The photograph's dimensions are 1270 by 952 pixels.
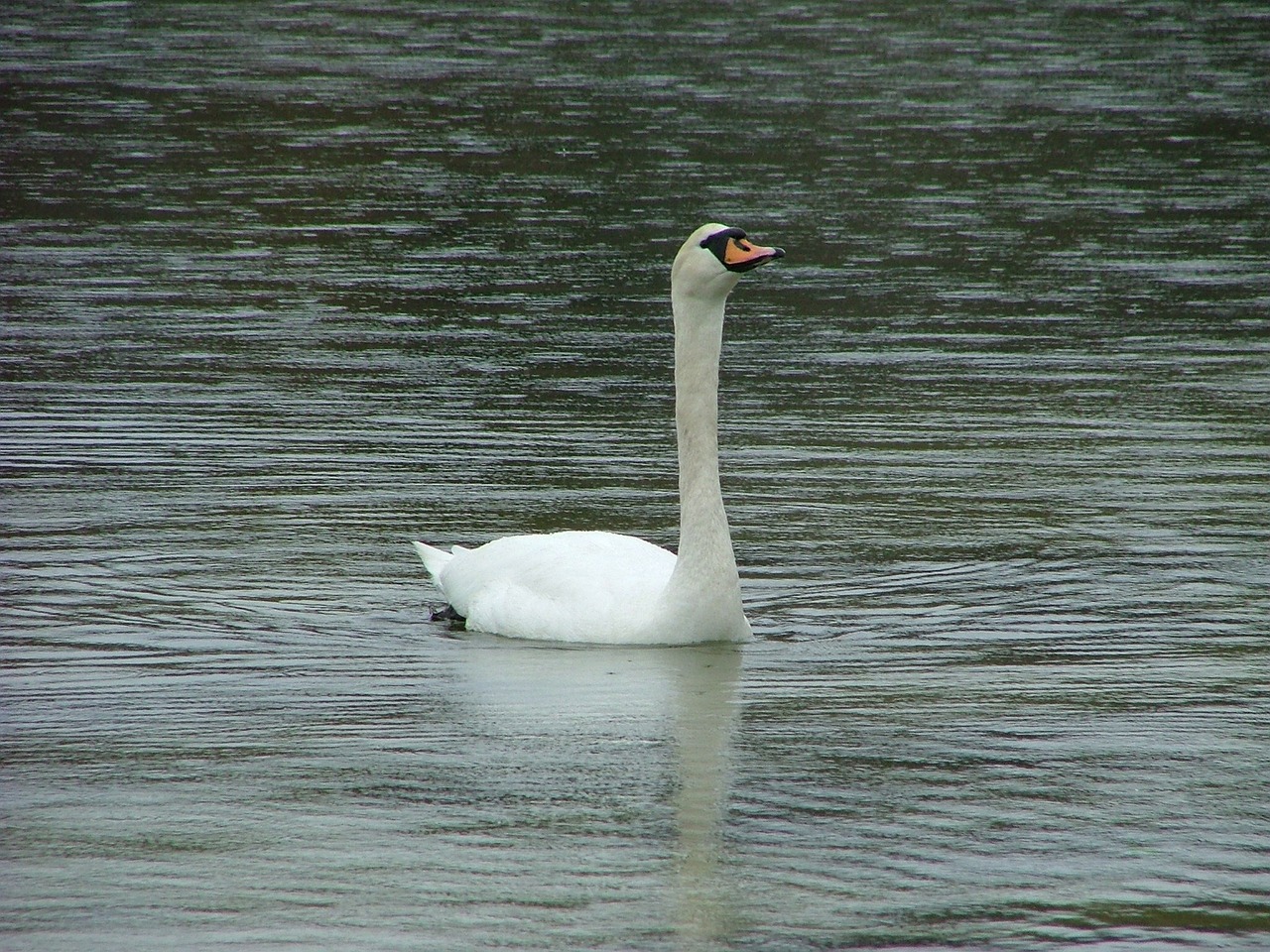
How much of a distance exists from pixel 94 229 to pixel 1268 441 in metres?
11.0

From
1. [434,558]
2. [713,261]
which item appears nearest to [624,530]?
[434,558]

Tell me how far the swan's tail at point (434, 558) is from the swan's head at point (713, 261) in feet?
5.35

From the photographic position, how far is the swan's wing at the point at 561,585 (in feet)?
28.6

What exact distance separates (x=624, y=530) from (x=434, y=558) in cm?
123

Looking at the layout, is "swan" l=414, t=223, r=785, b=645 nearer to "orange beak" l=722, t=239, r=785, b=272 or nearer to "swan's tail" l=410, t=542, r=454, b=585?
"orange beak" l=722, t=239, r=785, b=272

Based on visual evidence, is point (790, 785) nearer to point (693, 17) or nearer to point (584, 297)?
point (584, 297)

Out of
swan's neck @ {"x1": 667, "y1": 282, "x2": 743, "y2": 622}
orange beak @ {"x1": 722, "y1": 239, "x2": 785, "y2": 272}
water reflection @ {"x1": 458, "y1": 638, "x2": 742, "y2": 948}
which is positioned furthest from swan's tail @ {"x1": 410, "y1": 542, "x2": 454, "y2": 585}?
orange beak @ {"x1": 722, "y1": 239, "x2": 785, "y2": 272}

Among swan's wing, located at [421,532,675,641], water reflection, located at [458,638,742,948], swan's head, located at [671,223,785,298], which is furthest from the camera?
swan's wing, located at [421,532,675,641]

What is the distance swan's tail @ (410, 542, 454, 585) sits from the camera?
934 centimetres

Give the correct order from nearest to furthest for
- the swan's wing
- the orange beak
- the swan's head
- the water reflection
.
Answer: the water reflection, the orange beak, the swan's head, the swan's wing

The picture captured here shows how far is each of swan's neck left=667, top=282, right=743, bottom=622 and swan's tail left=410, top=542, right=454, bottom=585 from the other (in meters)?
1.17

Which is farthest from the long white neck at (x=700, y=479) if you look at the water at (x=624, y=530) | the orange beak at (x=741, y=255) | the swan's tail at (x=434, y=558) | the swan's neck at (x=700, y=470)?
the swan's tail at (x=434, y=558)

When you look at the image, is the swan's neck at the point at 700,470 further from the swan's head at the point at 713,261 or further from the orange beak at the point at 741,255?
the orange beak at the point at 741,255

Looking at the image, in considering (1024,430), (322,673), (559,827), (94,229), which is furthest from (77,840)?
(94,229)
